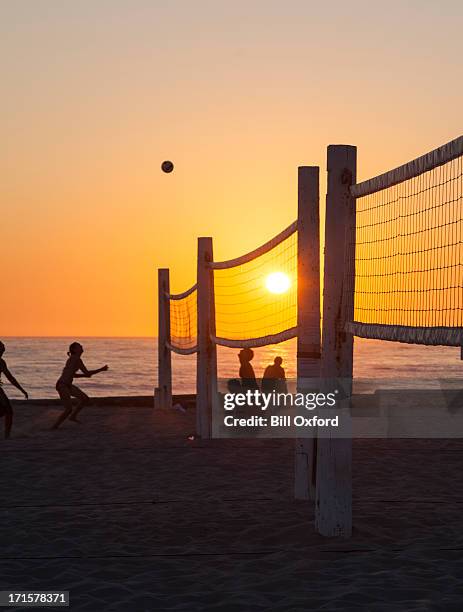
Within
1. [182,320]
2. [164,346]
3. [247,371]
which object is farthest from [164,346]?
[247,371]

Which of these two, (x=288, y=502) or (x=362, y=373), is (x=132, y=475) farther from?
(x=362, y=373)

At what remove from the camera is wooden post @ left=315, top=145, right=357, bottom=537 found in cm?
680

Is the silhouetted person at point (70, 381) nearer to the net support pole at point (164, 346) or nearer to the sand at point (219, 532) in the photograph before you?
the net support pole at point (164, 346)

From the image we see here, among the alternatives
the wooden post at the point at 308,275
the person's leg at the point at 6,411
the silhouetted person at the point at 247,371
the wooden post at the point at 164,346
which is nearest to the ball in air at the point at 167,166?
the wooden post at the point at 164,346

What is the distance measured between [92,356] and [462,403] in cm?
7061

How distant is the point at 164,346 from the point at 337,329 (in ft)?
40.5

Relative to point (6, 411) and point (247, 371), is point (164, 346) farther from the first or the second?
point (6, 411)

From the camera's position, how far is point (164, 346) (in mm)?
19094

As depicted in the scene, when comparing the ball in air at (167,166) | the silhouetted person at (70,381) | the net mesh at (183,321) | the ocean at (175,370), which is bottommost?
the ocean at (175,370)

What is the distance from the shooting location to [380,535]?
6.82 m

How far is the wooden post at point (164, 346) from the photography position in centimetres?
1878

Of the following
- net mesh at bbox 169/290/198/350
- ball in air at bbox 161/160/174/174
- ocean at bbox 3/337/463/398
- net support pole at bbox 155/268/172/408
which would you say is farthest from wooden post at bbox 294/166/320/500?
ocean at bbox 3/337/463/398

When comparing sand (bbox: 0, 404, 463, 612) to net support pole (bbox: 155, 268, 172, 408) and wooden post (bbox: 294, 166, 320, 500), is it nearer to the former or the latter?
wooden post (bbox: 294, 166, 320, 500)

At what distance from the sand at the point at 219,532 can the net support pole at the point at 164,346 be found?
266 inches
